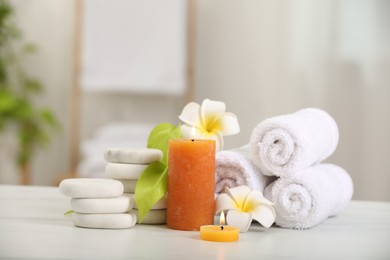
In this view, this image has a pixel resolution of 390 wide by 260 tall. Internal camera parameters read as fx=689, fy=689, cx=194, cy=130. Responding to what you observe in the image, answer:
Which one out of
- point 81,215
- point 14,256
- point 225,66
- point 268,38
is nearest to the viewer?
point 14,256

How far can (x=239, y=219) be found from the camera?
103 centimetres

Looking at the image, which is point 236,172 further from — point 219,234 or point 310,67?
point 310,67

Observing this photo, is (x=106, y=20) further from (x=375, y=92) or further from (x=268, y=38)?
(x=375, y=92)

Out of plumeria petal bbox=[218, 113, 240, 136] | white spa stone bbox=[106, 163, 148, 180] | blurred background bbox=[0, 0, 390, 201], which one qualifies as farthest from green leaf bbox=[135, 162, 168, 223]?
blurred background bbox=[0, 0, 390, 201]

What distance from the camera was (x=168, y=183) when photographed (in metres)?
1.04

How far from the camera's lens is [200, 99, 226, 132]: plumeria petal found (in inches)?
43.4

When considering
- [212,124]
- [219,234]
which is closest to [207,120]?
[212,124]

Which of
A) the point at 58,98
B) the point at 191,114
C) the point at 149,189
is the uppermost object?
the point at 191,114

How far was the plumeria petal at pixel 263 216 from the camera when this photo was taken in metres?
1.02

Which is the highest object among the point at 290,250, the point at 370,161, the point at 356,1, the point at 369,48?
the point at 356,1

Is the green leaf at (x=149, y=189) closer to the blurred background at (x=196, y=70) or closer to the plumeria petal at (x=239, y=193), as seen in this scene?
the plumeria petal at (x=239, y=193)

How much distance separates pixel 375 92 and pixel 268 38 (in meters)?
0.75

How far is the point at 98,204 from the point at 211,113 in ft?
0.78

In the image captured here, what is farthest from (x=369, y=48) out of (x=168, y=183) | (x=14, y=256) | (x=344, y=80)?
(x=14, y=256)
